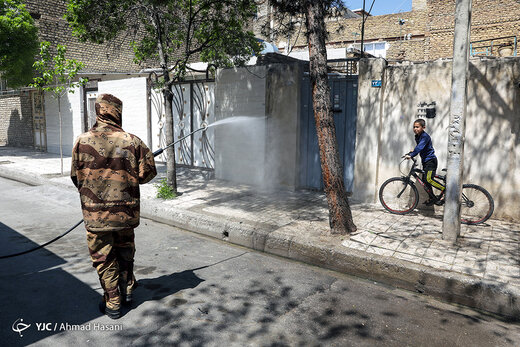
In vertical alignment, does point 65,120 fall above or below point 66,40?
below

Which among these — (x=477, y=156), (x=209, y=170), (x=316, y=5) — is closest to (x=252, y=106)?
(x=209, y=170)

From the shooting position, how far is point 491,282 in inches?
155

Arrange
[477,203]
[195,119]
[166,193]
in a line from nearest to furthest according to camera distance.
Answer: [477,203] → [166,193] → [195,119]

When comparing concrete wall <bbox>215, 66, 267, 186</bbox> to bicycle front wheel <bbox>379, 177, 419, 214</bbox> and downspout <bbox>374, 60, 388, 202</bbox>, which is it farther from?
bicycle front wheel <bbox>379, 177, 419, 214</bbox>

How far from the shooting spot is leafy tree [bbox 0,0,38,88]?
13031mm

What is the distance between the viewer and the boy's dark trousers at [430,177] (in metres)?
6.38

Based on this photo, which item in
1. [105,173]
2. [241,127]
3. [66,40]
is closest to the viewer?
[105,173]

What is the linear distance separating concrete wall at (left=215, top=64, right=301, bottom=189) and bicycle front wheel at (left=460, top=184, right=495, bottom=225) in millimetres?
3462

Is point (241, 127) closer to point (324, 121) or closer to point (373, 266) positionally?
point (324, 121)

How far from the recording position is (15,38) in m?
13.4

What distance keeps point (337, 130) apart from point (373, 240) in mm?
3378

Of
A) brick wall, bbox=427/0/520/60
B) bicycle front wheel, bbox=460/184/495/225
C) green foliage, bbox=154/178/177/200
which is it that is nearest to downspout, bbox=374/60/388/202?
bicycle front wheel, bbox=460/184/495/225

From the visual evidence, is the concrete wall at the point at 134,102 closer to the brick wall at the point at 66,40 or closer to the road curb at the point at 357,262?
the brick wall at the point at 66,40

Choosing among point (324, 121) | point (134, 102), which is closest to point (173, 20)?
point (324, 121)
